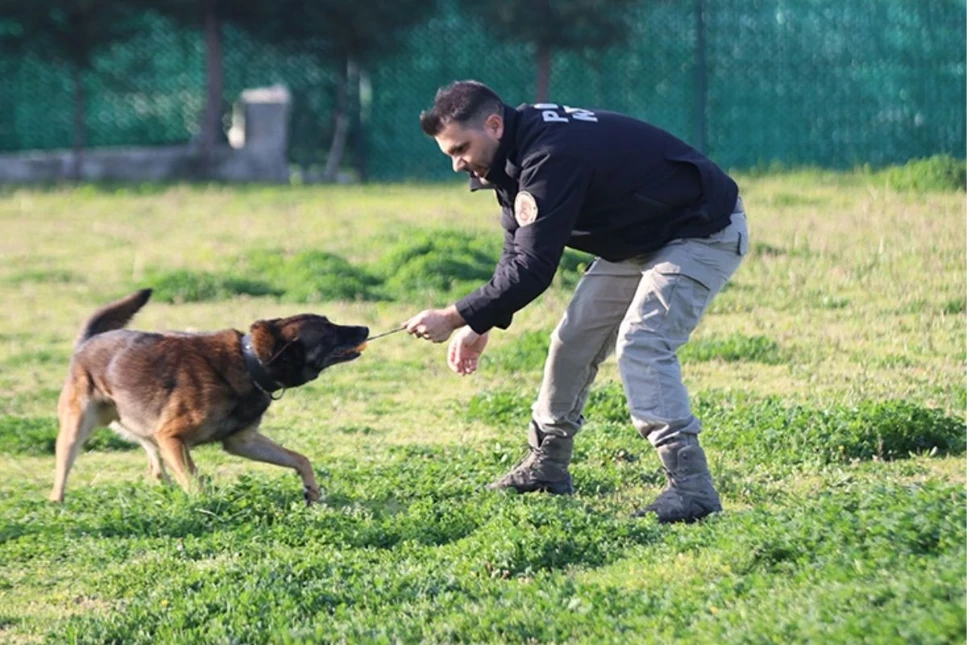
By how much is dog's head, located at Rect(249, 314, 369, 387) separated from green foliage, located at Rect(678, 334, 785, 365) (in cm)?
293

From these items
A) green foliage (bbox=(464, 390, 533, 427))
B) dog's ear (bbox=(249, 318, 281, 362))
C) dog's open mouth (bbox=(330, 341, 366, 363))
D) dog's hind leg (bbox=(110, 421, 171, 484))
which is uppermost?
dog's ear (bbox=(249, 318, 281, 362))

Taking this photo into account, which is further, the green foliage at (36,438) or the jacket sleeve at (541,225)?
the green foliage at (36,438)

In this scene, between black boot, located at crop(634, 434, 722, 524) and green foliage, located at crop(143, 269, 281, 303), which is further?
green foliage, located at crop(143, 269, 281, 303)

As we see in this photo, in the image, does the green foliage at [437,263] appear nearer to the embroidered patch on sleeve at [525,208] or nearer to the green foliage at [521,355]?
the green foliage at [521,355]

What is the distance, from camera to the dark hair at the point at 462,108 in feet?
19.2

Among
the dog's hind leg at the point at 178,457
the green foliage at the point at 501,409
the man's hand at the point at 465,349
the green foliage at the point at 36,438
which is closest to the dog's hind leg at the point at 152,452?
the dog's hind leg at the point at 178,457

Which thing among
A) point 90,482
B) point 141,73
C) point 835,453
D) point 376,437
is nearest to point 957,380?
point 835,453

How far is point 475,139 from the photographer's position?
5906 millimetres

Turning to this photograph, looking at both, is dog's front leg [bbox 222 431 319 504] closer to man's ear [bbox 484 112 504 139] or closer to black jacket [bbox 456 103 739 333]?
black jacket [bbox 456 103 739 333]

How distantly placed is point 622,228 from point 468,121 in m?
0.74

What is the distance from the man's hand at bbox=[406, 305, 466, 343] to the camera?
596cm

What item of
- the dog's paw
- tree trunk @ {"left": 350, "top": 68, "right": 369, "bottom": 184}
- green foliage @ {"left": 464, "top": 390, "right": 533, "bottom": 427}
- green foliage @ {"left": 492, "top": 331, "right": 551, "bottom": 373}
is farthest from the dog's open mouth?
tree trunk @ {"left": 350, "top": 68, "right": 369, "bottom": 184}

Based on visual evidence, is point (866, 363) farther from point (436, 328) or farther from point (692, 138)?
point (692, 138)

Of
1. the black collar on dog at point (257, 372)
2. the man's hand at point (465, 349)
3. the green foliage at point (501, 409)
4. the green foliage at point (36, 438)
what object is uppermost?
the man's hand at point (465, 349)
